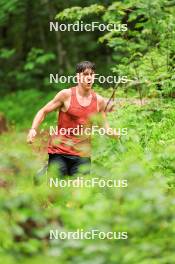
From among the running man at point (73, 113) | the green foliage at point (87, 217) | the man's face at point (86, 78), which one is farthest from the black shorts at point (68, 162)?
the green foliage at point (87, 217)

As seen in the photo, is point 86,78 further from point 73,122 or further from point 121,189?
point 121,189

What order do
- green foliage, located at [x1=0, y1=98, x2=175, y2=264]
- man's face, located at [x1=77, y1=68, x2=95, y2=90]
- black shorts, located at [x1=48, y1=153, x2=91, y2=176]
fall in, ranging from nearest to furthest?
green foliage, located at [x1=0, y1=98, x2=175, y2=264] < man's face, located at [x1=77, y1=68, x2=95, y2=90] < black shorts, located at [x1=48, y1=153, x2=91, y2=176]

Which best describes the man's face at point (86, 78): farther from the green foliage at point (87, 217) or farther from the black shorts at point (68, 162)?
the green foliage at point (87, 217)

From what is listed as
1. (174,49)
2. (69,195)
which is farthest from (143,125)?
(69,195)

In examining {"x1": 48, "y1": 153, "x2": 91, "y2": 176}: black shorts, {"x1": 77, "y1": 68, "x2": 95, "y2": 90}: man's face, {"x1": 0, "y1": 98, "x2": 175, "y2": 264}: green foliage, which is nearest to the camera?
{"x1": 0, "y1": 98, "x2": 175, "y2": 264}: green foliage

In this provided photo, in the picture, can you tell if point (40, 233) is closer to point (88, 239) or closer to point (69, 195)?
point (88, 239)

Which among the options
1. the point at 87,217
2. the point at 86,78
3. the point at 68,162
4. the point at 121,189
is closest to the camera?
the point at 87,217

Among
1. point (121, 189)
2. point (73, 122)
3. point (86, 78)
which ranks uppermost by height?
point (86, 78)

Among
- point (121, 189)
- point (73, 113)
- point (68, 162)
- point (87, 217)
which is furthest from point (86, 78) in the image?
point (87, 217)

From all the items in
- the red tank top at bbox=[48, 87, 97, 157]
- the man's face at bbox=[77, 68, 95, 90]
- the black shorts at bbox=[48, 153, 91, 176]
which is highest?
the man's face at bbox=[77, 68, 95, 90]

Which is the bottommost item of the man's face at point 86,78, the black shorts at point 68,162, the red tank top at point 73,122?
the black shorts at point 68,162

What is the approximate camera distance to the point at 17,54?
29906 mm

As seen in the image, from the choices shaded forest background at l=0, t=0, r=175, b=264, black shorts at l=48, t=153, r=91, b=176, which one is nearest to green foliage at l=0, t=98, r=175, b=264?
shaded forest background at l=0, t=0, r=175, b=264

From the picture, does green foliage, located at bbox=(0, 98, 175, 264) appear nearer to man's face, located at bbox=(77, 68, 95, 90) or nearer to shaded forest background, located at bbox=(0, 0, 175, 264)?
shaded forest background, located at bbox=(0, 0, 175, 264)
